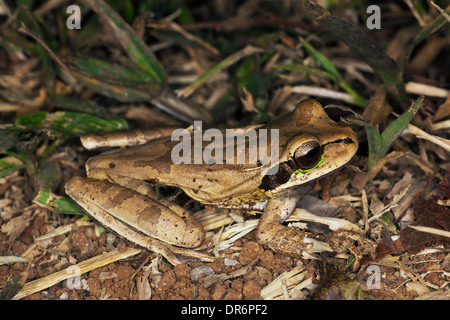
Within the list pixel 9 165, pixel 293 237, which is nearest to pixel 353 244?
pixel 293 237

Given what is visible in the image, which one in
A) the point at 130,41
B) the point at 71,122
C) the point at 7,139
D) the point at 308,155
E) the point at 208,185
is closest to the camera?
the point at 308,155

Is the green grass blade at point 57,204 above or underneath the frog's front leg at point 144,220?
underneath

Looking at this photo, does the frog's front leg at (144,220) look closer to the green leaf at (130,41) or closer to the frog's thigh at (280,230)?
the frog's thigh at (280,230)

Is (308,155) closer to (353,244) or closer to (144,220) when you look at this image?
(353,244)

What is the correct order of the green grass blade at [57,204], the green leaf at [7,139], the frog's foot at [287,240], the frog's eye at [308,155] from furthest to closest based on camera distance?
1. the green leaf at [7,139]
2. the green grass blade at [57,204]
3. the frog's foot at [287,240]
4. the frog's eye at [308,155]

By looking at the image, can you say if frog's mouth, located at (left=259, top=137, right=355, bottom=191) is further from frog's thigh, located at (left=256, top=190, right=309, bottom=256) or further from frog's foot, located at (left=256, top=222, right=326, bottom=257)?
frog's foot, located at (left=256, top=222, right=326, bottom=257)

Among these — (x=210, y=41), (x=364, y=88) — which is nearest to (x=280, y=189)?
(x=364, y=88)

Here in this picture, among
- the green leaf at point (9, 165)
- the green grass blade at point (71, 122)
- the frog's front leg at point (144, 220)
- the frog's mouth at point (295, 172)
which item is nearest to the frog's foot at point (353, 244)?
the frog's mouth at point (295, 172)
